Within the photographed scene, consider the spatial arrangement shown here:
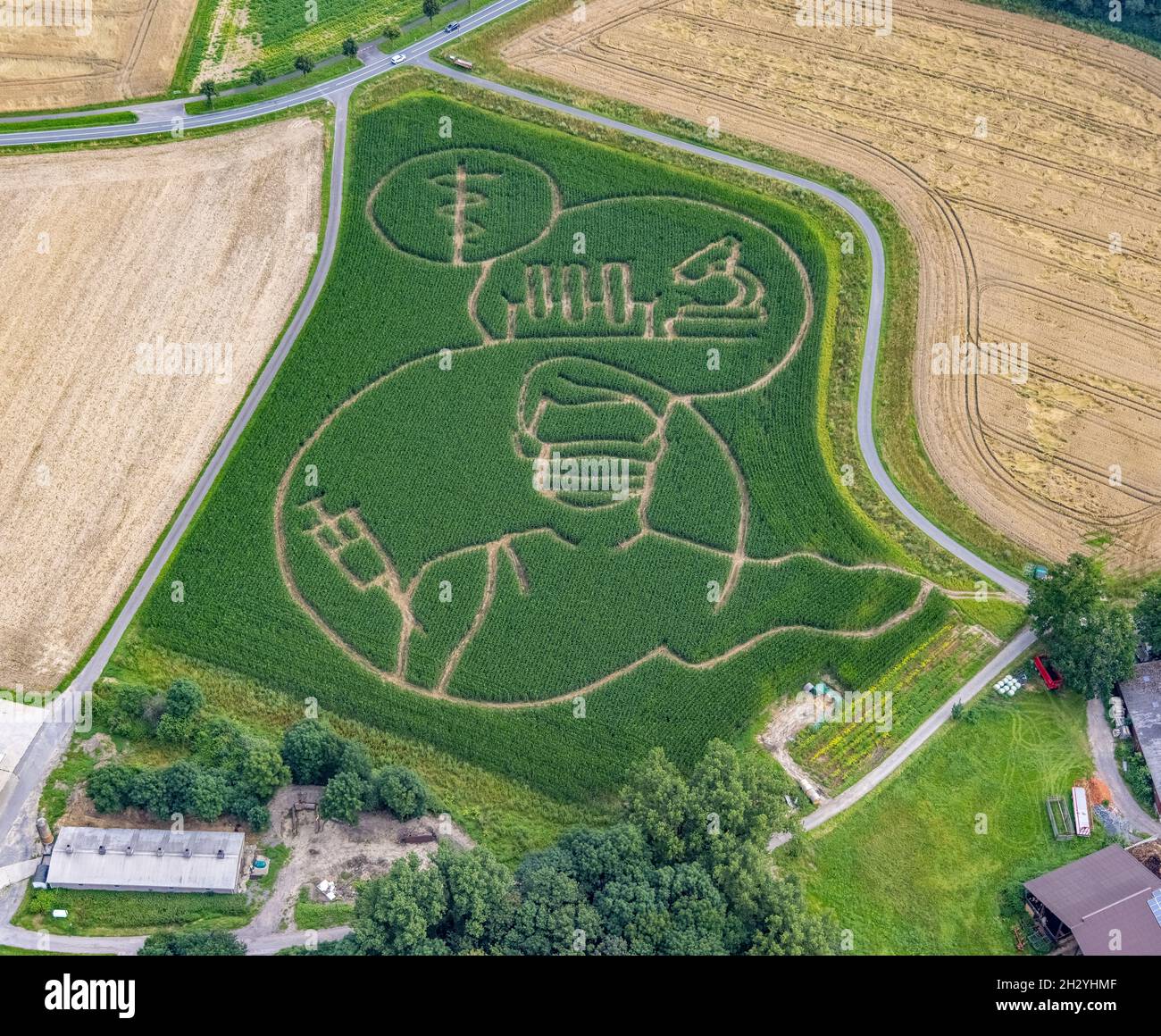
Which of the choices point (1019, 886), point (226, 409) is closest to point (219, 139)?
point (226, 409)

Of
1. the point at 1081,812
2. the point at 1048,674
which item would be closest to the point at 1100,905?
the point at 1081,812

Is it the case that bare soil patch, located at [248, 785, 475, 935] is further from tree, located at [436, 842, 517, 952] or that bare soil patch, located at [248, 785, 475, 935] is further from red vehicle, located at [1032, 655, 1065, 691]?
red vehicle, located at [1032, 655, 1065, 691]

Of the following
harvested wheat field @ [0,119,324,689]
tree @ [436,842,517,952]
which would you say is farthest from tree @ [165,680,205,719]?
tree @ [436,842,517,952]

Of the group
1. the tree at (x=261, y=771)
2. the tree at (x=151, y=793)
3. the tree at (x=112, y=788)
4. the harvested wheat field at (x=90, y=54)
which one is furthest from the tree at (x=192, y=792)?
the harvested wheat field at (x=90, y=54)

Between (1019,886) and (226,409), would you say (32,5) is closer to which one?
(226,409)

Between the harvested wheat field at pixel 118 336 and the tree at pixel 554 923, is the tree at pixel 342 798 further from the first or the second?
the harvested wheat field at pixel 118 336

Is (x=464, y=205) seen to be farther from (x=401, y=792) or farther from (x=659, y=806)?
(x=659, y=806)
